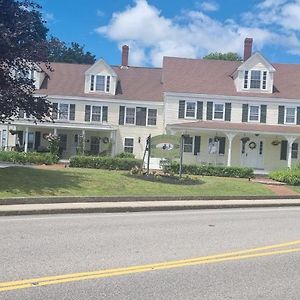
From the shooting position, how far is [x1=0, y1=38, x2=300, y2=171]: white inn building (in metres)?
38.6

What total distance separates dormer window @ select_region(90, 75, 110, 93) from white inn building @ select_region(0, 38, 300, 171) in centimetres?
8

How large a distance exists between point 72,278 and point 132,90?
36.5 metres

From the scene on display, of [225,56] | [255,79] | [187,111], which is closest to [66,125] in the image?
[187,111]

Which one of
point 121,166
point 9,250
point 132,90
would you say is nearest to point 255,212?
point 9,250

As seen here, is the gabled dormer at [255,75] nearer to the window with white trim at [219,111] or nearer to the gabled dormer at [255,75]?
the gabled dormer at [255,75]

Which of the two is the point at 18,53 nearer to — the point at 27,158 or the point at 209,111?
the point at 27,158

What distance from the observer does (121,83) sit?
4356 centimetres

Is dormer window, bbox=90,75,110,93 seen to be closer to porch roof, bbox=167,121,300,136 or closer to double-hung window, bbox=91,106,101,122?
double-hung window, bbox=91,106,101,122

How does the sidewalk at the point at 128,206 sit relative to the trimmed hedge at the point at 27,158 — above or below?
below

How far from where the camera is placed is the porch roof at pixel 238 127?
35.6 m

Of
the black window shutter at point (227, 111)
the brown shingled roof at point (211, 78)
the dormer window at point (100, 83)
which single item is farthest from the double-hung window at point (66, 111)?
the black window shutter at point (227, 111)

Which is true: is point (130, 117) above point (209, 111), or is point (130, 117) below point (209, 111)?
below

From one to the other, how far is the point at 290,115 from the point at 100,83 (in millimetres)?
15583

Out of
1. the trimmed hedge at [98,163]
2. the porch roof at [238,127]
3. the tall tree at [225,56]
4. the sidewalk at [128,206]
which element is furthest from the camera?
the tall tree at [225,56]
